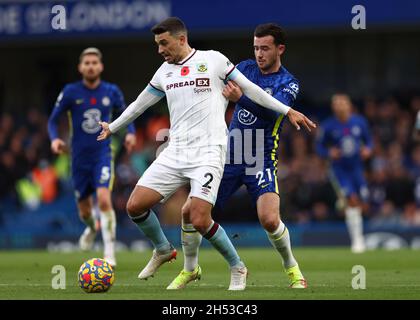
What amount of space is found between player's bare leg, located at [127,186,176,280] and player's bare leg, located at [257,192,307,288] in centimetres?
109

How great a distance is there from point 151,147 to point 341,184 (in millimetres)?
7241

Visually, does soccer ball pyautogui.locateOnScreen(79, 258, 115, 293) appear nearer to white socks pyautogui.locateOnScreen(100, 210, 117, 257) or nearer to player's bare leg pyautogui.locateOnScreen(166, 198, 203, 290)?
player's bare leg pyautogui.locateOnScreen(166, 198, 203, 290)

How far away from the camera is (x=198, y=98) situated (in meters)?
10.2

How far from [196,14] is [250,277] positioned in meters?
12.6

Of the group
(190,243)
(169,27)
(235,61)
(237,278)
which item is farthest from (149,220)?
(235,61)

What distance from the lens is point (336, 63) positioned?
27.5 metres

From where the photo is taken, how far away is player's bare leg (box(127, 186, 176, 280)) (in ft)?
33.6

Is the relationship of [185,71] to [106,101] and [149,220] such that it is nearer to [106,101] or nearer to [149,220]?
[149,220]

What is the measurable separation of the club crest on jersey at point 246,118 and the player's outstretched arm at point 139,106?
3.02 feet

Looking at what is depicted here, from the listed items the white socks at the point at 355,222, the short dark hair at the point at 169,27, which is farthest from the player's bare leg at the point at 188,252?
the white socks at the point at 355,222

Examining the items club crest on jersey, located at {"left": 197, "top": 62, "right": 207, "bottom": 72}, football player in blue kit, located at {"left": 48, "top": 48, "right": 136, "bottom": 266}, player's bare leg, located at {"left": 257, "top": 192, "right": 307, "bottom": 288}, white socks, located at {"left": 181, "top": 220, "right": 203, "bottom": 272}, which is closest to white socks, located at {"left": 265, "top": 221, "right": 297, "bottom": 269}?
player's bare leg, located at {"left": 257, "top": 192, "right": 307, "bottom": 288}

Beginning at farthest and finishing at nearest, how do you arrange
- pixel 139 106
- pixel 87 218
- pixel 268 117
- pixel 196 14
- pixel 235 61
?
pixel 235 61, pixel 196 14, pixel 87 218, pixel 139 106, pixel 268 117

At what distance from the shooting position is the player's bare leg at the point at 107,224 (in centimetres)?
1409

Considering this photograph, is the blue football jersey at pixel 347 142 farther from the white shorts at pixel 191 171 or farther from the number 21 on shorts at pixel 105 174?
the white shorts at pixel 191 171
